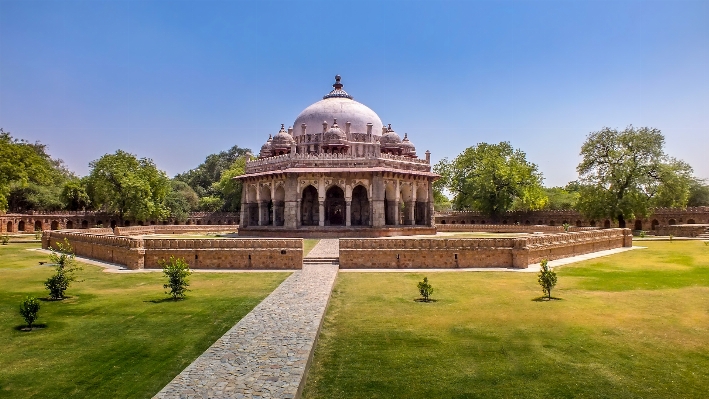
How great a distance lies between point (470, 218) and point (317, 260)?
1420 inches

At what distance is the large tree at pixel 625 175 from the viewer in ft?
127

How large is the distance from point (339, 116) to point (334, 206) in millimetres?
7759

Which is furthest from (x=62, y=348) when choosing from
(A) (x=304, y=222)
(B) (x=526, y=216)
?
(B) (x=526, y=216)

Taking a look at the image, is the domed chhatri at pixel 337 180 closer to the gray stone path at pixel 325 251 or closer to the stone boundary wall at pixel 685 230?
the gray stone path at pixel 325 251

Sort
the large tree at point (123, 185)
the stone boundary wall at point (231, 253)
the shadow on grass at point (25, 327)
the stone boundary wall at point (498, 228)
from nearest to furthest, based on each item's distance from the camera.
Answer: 1. the shadow on grass at point (25, 327)
2. the stone boundary wall at point (231, 253)
3. the stone boundary wall at point (498, 228)
4. the large tree at point (123, 185)

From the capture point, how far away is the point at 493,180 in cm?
4550

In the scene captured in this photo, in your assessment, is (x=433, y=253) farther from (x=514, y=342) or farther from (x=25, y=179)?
(x=25, y=179)

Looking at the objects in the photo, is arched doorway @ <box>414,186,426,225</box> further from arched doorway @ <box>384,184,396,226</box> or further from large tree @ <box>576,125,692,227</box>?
large tree @ <box>576,125,692,227</box>

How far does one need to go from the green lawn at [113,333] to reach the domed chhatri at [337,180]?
1573 centimetres

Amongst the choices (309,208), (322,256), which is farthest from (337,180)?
(322,256)

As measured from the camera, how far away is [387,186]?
3228 cm

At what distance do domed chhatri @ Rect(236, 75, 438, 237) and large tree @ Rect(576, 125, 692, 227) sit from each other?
14.3 m

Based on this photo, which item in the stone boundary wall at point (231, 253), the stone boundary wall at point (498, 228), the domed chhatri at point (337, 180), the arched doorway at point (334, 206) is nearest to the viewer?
the stone boundary wall at point (231, 253)

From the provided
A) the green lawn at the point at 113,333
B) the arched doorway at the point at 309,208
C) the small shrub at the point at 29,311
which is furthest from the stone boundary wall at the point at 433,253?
the arched doorway at the point at 309,208
